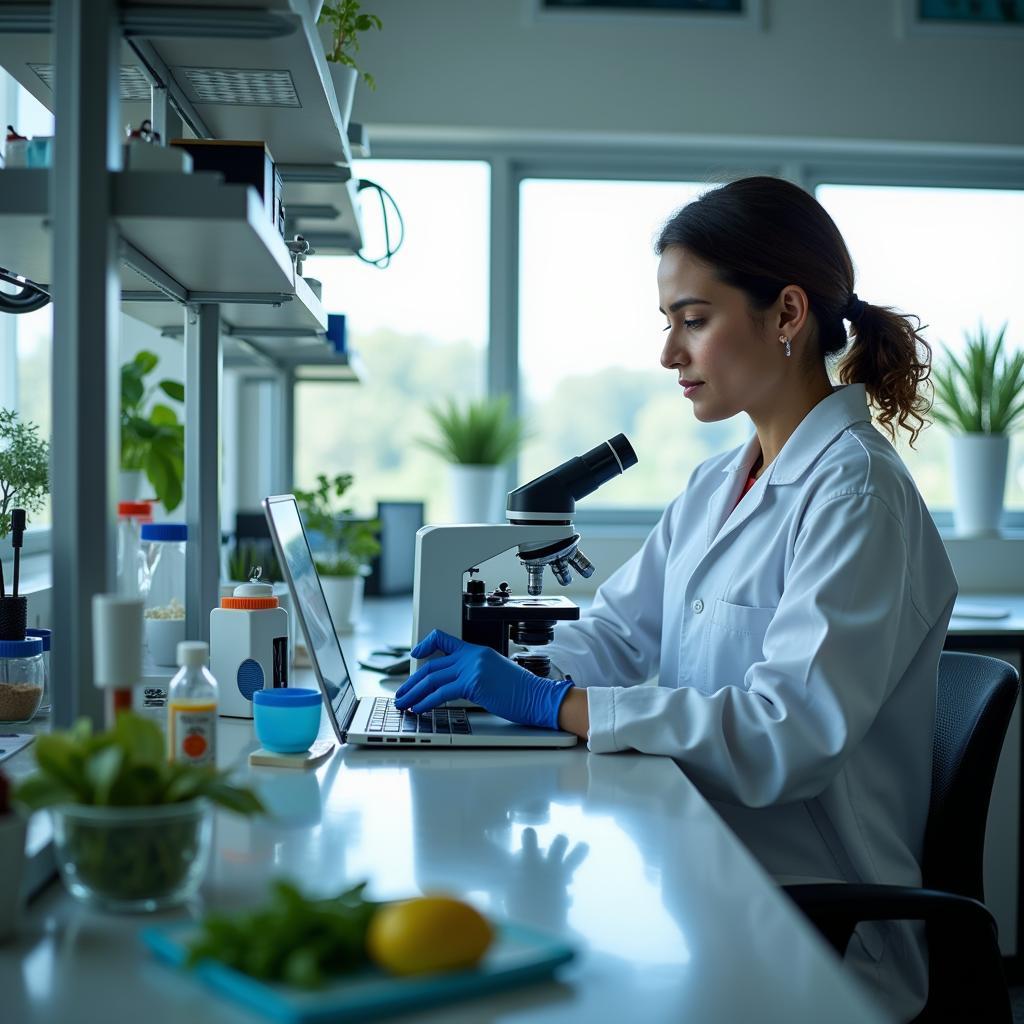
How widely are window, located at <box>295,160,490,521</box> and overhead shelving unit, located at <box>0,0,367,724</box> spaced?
1584 millimetres

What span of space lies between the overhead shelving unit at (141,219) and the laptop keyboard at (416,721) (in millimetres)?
398

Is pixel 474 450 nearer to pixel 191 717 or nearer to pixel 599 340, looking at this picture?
pixel 599 340

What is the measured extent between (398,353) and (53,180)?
8.46 feet

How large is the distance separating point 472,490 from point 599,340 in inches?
26.1

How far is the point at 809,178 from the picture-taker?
3592 millimetres

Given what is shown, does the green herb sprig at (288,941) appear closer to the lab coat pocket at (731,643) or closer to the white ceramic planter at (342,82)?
the lab coat pocket at (731,643)

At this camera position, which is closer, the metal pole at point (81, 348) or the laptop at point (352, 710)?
the metal pole at point (81, 348)

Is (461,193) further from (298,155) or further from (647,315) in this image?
(298,155)

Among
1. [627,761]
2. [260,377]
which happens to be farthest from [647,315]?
[627,761]

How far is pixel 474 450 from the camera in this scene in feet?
11.2

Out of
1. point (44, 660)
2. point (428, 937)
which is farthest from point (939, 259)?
point (428, 937)

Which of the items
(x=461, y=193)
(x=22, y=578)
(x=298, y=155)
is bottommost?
(x=22, y=578)

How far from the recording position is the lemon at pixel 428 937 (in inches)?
28.5

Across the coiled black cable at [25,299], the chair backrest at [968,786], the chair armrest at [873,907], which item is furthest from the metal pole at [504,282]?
the chair armrest at [873,907]
